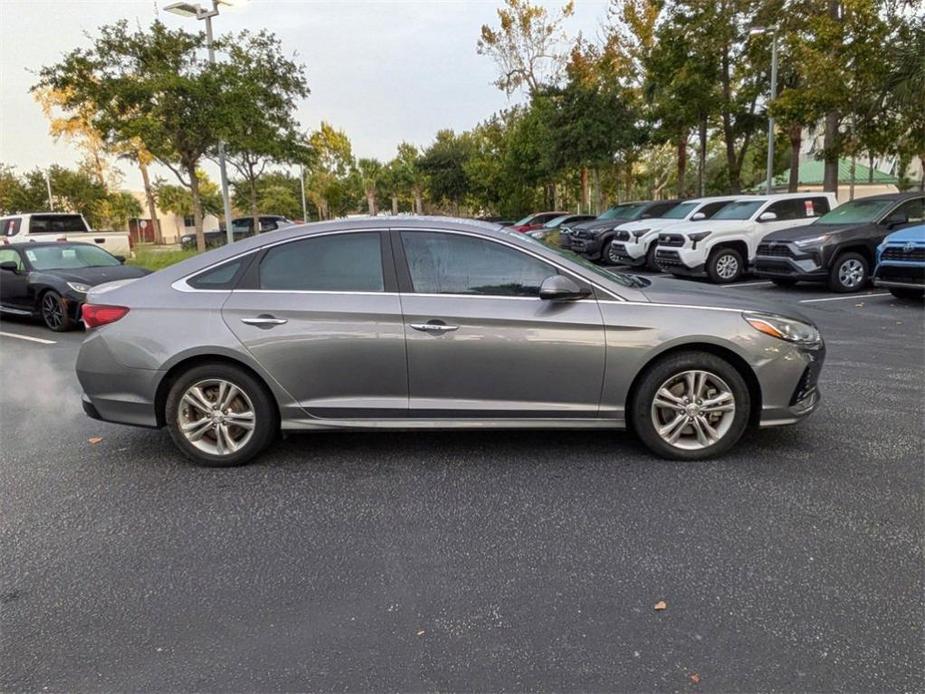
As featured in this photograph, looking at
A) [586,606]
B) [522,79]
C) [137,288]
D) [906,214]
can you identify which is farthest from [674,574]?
[522,79]

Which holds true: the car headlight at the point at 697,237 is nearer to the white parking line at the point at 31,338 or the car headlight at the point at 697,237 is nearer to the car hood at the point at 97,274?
the car hood at the point at 97,274

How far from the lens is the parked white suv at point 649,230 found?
568 inches

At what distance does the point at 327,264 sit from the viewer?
4.14 m

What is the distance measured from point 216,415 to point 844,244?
10.9 m

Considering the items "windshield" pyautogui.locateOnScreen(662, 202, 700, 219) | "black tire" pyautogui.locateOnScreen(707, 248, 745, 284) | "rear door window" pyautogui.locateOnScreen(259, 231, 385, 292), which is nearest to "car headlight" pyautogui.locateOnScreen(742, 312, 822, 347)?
"rear door window" pyautogui.locateOnScreen(259, 231, 385, 292)

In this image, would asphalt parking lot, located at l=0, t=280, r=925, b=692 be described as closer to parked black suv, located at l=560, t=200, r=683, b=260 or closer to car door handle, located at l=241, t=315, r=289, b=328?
car door handle, located at l=241, t=315, r=289, b=328

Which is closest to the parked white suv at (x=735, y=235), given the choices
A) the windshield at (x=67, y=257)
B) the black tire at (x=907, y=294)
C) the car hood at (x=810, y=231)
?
the car hood at (x=810, y=231)

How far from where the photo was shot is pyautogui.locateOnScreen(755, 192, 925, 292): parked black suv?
36.1 feet

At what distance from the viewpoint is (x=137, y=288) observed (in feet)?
13.8

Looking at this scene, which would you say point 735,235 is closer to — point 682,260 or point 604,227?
point 682,260

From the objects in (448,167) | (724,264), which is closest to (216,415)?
(724,264)

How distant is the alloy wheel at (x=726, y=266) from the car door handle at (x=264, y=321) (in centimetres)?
1097

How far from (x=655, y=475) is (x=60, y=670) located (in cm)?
312

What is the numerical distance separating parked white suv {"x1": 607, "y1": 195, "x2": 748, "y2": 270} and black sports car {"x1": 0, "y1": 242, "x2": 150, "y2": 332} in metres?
10.6
